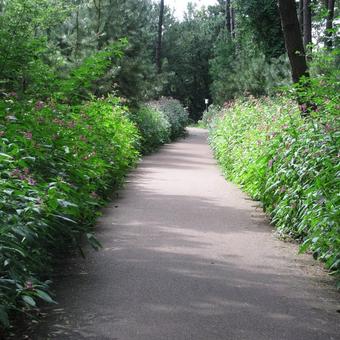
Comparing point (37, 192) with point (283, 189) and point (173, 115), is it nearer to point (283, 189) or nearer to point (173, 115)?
point (283, 189)

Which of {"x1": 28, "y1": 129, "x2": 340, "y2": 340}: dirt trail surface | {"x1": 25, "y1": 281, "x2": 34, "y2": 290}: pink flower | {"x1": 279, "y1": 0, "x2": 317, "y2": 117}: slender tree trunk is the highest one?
{"x1": 279, "y1": 0, "x2": 317, "y2": 117}: slender tree trunk

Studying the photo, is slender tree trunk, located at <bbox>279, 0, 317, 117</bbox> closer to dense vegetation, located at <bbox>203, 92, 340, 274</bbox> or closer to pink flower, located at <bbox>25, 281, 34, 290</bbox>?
dense vegetation, located at <bbox>203, 92, 340, 274</bbox>

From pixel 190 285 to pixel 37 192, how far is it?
66.1 inches

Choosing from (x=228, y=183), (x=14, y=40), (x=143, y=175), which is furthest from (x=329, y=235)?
(x=143, y=175)

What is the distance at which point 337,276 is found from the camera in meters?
5.15

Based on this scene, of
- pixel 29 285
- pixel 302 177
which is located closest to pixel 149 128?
pixel 302 177

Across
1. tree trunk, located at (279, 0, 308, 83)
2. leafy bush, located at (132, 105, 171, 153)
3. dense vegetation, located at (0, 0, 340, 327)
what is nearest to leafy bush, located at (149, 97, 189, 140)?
leafy bush, located at (132, 105, 171, 153)

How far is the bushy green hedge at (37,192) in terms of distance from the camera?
3.43 metres

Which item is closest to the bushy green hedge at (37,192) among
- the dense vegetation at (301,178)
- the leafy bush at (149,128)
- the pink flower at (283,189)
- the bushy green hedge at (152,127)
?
the dense vegetation at (301,178)

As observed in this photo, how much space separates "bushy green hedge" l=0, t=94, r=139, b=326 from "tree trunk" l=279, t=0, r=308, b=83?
3753 millimetres

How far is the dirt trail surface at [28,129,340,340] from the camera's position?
384cm

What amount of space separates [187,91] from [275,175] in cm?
5868

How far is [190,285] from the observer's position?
15.7ft

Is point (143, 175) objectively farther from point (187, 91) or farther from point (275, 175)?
point (187, 91)
